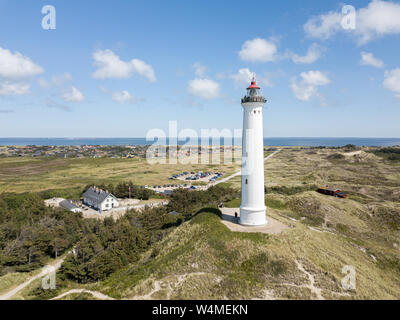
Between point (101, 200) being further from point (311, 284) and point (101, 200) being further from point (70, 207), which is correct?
point (311, 284)

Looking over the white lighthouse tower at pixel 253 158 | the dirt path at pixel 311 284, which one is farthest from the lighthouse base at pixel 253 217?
the dirt path at pixel 311 284

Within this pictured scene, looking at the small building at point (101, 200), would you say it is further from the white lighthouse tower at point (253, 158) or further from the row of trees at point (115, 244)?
the white lighthouse tower at point (253, 158)

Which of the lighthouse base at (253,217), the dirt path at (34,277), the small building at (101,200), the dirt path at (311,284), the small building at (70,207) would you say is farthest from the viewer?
the small building at (101,200)

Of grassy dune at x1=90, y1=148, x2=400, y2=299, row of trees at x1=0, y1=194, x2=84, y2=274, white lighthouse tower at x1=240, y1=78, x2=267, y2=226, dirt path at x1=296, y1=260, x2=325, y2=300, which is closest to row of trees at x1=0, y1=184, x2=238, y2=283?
row of trees at x1=0, y1=194, x2=84, y2=274
